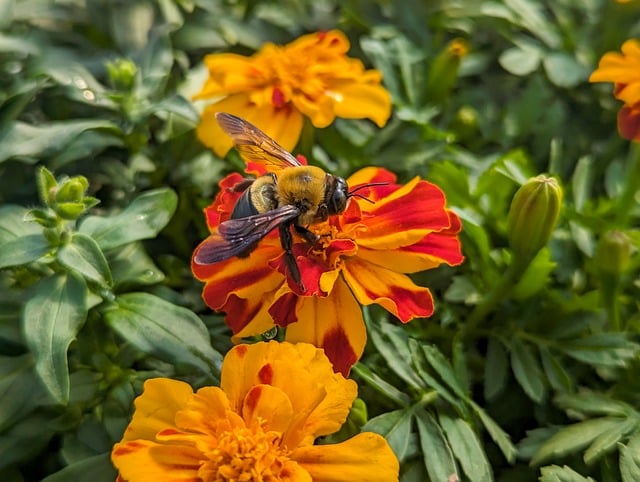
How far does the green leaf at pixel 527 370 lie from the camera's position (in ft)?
2.73

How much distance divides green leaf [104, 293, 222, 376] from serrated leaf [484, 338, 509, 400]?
29 centimetres

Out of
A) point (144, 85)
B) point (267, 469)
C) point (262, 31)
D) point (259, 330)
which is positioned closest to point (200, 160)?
point (144, 85)

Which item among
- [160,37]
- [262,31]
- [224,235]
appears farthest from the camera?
[262,31]

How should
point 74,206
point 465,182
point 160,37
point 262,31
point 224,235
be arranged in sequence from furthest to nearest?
point 262,31, point 160,37, point 465,182, point 74,206, point 224,235

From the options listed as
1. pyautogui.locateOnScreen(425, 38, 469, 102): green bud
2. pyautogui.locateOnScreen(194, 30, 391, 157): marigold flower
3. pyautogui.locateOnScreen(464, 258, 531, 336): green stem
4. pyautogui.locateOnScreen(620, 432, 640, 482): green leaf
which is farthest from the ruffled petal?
pyautogui.locateOnScreen(620, 432, 640, 482): green leaf

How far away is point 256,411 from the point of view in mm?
654

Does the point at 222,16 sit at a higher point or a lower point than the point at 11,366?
higher

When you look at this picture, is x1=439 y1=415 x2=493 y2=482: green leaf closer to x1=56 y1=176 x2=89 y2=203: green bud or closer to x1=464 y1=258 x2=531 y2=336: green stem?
x1=464 y1=258 x2=531 y2=336: green stem

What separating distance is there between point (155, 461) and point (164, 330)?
6.4 inches

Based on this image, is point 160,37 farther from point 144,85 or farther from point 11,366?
point 11,366

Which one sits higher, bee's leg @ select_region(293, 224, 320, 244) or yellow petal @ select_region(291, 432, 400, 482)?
bee's leg @ select_region(293, 224, 320, 244)

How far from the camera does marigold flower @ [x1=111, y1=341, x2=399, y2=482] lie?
0.63 m

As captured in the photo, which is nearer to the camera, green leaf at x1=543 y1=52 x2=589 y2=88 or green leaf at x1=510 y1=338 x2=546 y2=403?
green leaf at x1=510 y1=338 x2=546 y2=403

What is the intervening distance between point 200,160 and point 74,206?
12.0 inches
